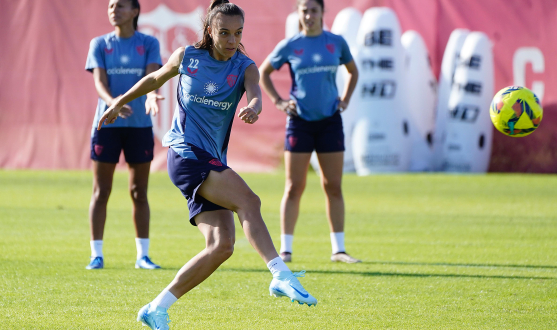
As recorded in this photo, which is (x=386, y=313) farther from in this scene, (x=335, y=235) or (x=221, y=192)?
(x=335, y=235)

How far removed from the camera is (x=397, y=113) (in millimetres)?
15719

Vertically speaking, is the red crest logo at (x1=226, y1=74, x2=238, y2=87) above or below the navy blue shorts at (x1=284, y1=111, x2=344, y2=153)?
above

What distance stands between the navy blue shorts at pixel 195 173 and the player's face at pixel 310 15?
302 centimetres

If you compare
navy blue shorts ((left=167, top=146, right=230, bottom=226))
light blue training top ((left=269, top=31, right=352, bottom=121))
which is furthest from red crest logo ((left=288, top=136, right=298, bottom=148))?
navy blue shorts ((left=167, top=146, right=230, bottom=226))

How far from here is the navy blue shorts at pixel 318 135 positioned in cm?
658

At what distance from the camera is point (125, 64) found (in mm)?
6188

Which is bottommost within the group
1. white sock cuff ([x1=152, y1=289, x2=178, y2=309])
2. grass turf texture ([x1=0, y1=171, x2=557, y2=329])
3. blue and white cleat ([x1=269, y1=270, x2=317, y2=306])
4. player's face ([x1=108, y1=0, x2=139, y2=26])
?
grass turf texture ([x1=0, y1=171, x2=557, y2=329])

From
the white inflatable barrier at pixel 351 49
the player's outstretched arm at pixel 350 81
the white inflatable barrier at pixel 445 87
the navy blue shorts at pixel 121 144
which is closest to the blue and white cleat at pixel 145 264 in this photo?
the navy blue shorts at pixel 121 144

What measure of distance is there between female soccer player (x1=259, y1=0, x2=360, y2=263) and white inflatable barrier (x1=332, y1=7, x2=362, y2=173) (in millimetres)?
8874

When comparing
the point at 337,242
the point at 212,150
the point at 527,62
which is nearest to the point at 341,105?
the point at 337,242

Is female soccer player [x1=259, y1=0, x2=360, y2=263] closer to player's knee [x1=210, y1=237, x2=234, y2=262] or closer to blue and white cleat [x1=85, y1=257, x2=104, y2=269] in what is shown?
blue and white cleat [x1=85, y1=257, x2=104, y2=269]

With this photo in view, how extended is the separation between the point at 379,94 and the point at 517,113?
9840 millimetres

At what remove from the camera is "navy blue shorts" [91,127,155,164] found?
241 inches

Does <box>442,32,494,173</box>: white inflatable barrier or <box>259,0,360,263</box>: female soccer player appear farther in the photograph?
<box>442,32,494,173</box>: white inflatable barrier
